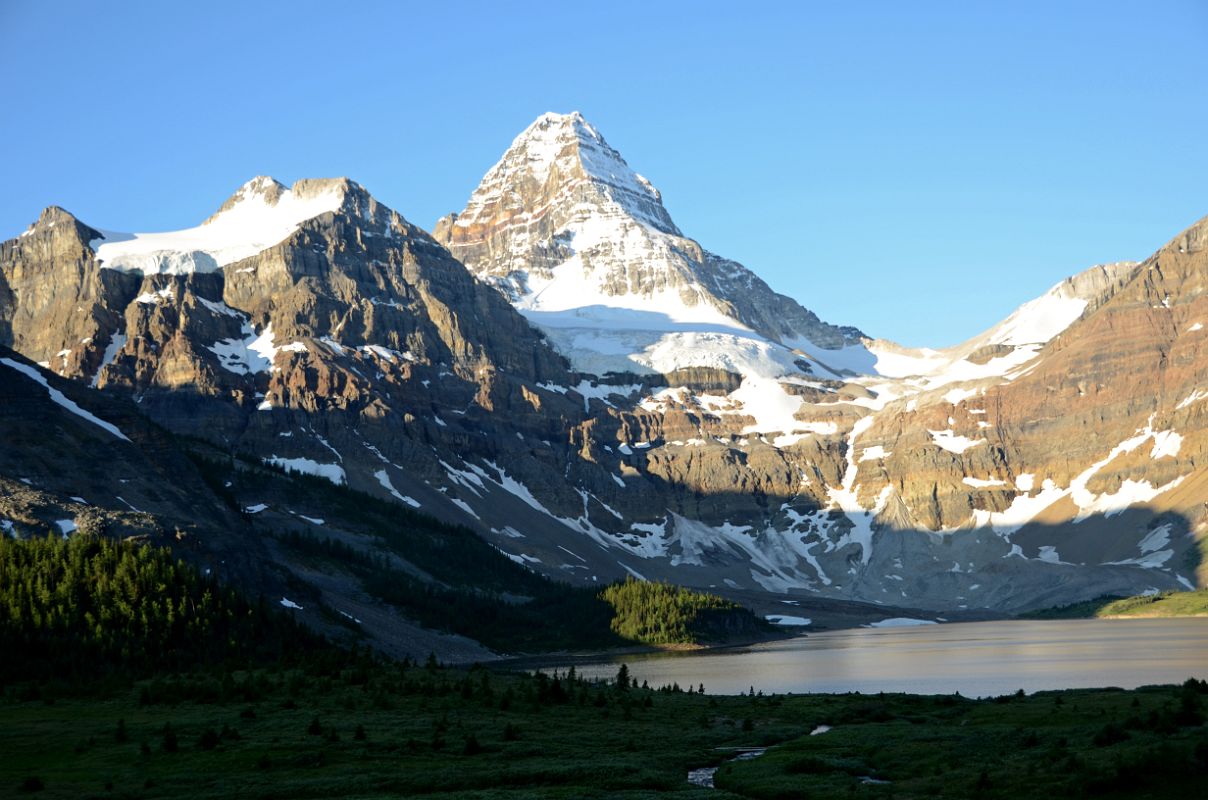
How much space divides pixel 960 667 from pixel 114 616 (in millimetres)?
85273

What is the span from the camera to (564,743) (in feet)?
225

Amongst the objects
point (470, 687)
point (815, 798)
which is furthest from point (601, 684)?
point (815, 798)

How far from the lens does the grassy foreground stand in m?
53.4

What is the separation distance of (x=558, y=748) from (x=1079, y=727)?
2490cm

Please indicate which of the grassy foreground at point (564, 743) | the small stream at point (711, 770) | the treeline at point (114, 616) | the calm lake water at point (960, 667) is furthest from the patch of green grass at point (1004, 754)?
the treeline at point (114, 616)

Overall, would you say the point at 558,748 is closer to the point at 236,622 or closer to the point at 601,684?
the point at 601,684

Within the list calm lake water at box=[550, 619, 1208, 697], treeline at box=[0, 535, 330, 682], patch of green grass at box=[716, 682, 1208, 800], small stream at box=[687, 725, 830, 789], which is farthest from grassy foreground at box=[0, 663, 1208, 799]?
calm lake water at box=[550, 619, 1208, 697]

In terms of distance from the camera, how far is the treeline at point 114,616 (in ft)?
358

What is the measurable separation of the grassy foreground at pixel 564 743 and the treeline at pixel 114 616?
1625 centimetres

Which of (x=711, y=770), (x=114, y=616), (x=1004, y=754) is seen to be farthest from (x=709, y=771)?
(x=114, y=616)

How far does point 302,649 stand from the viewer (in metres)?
134

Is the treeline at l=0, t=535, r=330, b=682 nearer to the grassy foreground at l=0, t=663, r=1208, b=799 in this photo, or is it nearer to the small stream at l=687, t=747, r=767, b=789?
the grassy foreground at l=0, t=663, r=1208, b=799

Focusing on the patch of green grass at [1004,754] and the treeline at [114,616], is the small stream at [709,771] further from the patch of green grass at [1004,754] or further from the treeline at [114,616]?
the treeline at [114,616]

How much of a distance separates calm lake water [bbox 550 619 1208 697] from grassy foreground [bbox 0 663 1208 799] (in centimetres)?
2800
